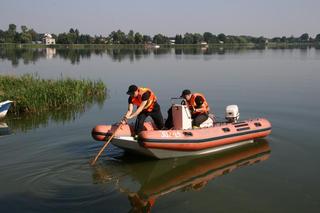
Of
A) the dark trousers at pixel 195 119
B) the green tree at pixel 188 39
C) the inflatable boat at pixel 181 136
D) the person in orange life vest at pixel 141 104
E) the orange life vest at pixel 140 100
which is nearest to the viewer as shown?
the inflatable boat at pixel 181 136

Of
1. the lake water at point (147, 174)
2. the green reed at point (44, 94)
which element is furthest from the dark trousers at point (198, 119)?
the green reed at point (44, 94)

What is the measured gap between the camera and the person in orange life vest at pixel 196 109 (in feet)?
32.3

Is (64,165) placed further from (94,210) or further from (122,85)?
(122,85)

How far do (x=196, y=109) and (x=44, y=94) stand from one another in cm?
705

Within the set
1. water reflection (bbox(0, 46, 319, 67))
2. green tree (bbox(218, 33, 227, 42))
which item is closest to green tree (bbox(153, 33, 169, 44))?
green tree (bbox(218, 33, 227, 42))

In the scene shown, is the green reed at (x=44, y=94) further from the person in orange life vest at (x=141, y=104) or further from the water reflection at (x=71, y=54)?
the water reflection at (x=71, y=54)

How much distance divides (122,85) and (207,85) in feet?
15.5

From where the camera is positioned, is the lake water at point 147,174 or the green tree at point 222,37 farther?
the green tree at point 222,37

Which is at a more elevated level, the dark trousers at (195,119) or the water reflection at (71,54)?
the water reflection at (71,54)

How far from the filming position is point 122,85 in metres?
21.8

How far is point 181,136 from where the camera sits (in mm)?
9016

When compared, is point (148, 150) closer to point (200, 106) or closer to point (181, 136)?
point (181, 136)

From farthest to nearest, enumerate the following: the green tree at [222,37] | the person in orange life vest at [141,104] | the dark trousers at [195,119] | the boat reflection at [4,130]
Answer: the green tree at [222,37] → the boat reflection at [4,130] → the dark trousers at [195,119] → the person in orange life vest at [141,104]

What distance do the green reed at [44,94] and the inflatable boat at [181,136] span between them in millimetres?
6054
